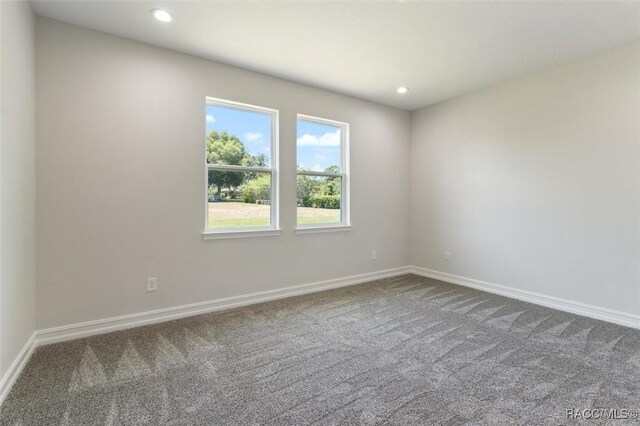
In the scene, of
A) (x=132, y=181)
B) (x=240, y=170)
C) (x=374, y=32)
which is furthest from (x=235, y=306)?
(x=374, y=32)

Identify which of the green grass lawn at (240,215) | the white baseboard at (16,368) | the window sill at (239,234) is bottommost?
the white baseboard at (16,368)

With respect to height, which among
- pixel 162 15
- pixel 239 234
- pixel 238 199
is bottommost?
pixel 239 234

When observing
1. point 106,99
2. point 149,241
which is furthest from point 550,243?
point 106,99

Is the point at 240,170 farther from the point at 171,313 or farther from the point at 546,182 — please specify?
the point at 546,182

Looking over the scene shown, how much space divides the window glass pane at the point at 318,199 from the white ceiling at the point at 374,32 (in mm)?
1309

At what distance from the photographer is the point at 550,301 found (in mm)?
3467

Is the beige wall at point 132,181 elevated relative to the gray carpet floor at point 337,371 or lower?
elevated

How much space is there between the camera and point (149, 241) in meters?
2.97

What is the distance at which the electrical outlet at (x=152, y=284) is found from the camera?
117 inches

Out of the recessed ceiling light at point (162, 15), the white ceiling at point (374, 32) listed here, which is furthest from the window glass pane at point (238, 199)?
the recessed ceiling light at point (162, 15)

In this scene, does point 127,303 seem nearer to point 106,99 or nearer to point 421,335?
point 106,99

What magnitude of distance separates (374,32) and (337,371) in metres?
2.76

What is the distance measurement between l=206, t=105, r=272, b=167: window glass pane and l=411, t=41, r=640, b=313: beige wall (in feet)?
8.44

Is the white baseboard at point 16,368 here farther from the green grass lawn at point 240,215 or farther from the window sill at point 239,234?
the green grass lawn at point 240,215
